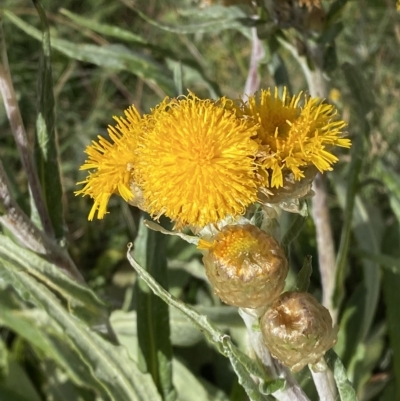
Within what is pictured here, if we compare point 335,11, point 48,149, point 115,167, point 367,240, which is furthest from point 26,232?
point 367,240

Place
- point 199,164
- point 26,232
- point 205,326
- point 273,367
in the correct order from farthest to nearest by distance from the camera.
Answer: point 26,232, point 273,367, point 205,326, point 199,164

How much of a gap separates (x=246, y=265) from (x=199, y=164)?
215mm

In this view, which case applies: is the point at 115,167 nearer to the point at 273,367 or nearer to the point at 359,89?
the point at 273,367

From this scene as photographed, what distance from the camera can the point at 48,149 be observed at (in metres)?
1.73

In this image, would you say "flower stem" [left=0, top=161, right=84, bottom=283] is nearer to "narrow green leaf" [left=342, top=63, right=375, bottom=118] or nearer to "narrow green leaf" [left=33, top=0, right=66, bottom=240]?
"narrow green leaf" [left=33, top=0, right=66, bottom=240]

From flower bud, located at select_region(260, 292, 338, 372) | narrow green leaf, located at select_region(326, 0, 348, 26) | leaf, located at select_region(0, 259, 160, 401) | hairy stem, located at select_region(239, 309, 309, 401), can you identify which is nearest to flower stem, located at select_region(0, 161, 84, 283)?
leaf, located at select_region(0, 259, 160, 401)

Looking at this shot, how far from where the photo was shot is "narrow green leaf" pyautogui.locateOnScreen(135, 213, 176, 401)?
1.88 m

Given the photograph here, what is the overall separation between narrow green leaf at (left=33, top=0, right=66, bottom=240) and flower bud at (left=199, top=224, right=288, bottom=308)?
0.67 m

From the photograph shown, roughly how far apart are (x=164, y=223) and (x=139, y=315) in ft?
1.18

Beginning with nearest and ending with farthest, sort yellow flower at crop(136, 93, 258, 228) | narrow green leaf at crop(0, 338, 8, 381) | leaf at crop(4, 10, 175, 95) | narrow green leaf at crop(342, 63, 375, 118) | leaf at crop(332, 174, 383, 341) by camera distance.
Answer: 1. yellow flower at crop(136, 93, 258, 228)
2. narrow green leaf at crop(342, 63, 375, 118)
3. leaf at crop(4, 10, 175, 95)
4. leaf at crop(332, 174, 383, 341)
5. narrow green leaf at crop(0, 338, 8, 381)

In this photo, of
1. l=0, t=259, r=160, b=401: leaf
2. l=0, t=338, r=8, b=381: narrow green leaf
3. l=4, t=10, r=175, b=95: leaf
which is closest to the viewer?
l=0, t=259, r=160, b=401: leaf

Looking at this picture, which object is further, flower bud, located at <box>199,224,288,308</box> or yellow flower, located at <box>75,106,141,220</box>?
yellow flower, located at <box>75,106,141,220</box>

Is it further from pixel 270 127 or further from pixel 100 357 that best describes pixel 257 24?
pixel 100 357

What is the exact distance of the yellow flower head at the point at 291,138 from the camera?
3.97 feet
